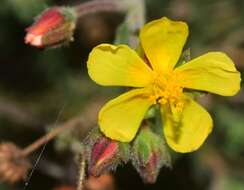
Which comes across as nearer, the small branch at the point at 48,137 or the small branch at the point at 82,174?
the small branch at the point at 82,174

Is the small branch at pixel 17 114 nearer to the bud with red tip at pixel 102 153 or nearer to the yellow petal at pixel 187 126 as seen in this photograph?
the bud with red tip at pixel 102 153

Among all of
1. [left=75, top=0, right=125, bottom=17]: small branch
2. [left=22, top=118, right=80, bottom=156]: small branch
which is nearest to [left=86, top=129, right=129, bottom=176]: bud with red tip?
[left=22, top=118, right=80, bottom=156]: small branch

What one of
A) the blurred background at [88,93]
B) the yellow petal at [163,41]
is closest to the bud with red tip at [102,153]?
the yellow petal at [163,41]

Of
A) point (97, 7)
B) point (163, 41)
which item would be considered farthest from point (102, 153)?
point (97, 7)

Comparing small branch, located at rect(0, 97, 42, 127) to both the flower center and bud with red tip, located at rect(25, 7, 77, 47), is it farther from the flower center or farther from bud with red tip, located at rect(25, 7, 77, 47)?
the flower center

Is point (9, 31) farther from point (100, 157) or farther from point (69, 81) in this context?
point (100, 157)

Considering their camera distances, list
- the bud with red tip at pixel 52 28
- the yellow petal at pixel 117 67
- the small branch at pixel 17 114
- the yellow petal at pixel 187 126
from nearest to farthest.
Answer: the yellow petal at pixel 117 67 < the yellow petal at pixel 187 126 < the bud with red tip at pixel 52 28 < the small branch at pixel 17 114

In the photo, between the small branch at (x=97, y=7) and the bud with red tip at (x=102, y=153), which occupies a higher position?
the small branch at (x=97, y=7)

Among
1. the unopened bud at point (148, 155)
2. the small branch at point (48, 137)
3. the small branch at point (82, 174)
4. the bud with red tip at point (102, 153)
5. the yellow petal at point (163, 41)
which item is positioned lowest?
the small branch at point (48, 137)
